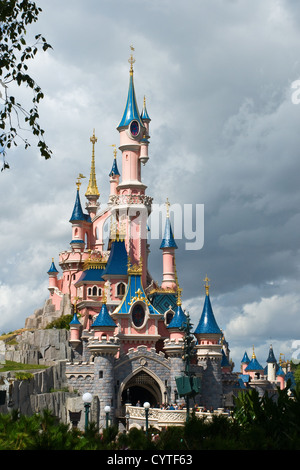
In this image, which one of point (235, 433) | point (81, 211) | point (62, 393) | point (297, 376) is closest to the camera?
point (235, 433)

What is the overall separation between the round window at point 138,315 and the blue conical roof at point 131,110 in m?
14.6

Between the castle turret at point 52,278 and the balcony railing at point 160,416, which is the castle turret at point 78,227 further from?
the balcony railing at point 160,416

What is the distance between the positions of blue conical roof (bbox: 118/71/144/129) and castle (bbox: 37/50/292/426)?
83 mm

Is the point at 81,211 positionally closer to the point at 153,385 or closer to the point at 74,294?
the point at 74,294

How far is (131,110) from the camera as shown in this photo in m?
53.9

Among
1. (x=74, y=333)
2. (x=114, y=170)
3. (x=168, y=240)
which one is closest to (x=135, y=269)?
(x=168, y=240)

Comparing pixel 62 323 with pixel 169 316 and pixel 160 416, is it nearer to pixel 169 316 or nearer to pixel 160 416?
pixel 169 316

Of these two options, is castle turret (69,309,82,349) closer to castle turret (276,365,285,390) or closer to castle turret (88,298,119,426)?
castle turret (88,298,119,426)

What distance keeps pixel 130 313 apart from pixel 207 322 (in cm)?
585

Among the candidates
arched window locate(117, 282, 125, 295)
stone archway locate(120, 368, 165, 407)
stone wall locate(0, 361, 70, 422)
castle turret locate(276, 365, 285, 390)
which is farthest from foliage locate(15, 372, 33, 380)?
castle turret locate(276, 365, 285, 390)

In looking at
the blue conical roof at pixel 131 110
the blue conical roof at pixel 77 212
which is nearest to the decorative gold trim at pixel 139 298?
the blue conical roof at pixel 131 110
